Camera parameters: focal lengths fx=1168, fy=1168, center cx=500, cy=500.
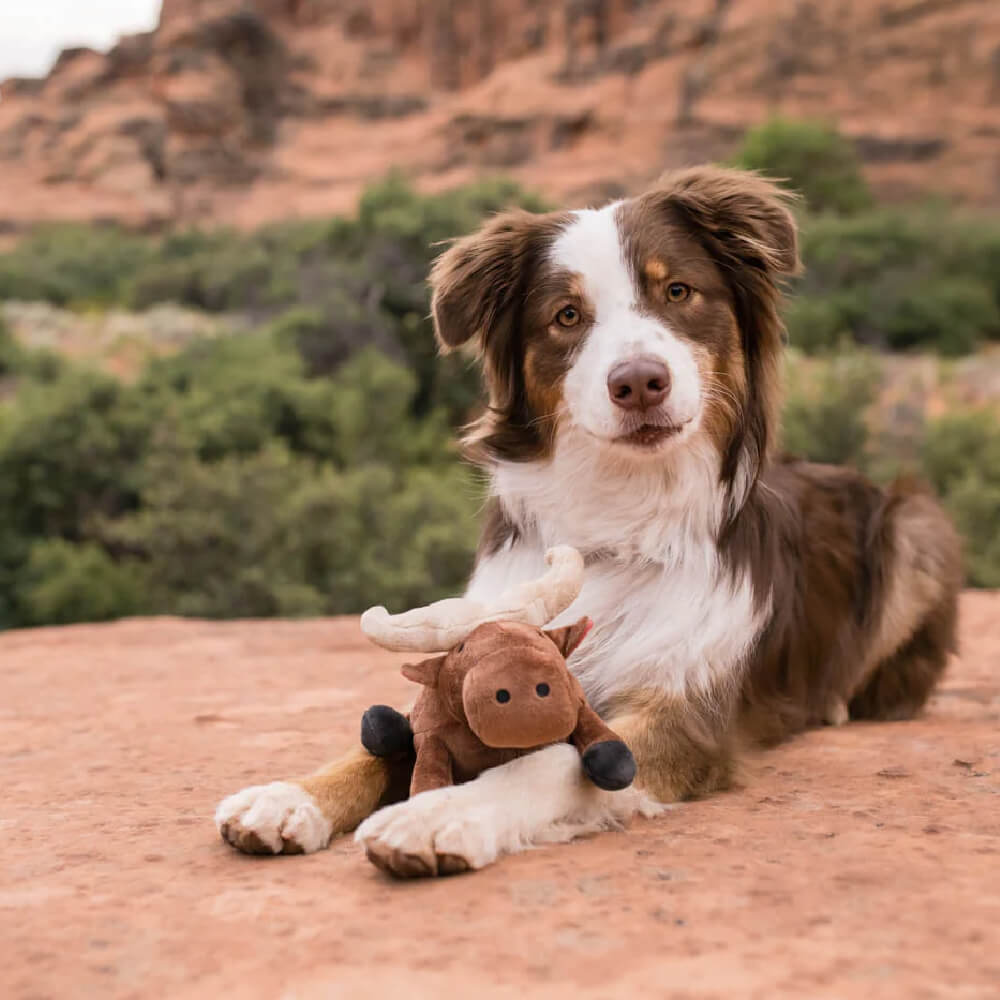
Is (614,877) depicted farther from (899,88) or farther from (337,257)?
(899,88)

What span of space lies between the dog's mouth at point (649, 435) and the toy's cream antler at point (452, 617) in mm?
683

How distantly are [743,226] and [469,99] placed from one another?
59.7 m

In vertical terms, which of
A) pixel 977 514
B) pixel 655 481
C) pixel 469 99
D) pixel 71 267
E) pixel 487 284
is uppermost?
pixel 469 99

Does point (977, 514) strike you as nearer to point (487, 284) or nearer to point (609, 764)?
point (487, 284)

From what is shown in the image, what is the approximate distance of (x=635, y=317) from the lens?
12.8 ft

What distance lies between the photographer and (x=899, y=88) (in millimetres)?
51406

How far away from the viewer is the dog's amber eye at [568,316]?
4059 millimetres

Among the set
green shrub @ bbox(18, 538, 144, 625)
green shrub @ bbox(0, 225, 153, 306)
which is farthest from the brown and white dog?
green shrub @ bbox(0, 225, 153, 306)

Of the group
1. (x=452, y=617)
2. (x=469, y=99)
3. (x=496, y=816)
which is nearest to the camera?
Answer: (x=496, y=816)

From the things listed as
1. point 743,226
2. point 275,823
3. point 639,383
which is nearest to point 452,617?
point 275,823

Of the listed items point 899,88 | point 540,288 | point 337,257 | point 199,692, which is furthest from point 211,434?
point 899,88

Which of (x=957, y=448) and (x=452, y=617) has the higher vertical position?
(x=452, y=617)

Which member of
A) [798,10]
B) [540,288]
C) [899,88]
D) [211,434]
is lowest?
[211,434]

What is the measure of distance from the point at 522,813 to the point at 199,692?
349cm
